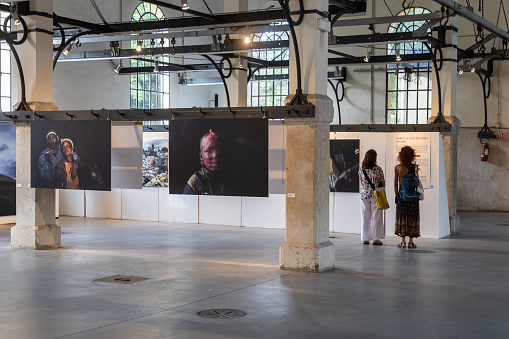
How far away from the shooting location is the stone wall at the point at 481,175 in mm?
24844

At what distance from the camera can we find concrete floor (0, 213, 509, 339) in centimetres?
789

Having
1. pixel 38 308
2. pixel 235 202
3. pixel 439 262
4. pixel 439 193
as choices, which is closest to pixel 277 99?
pixel 235 202

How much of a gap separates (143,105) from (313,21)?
1641 centimetres

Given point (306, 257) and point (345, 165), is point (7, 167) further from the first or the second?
point (306, 257)

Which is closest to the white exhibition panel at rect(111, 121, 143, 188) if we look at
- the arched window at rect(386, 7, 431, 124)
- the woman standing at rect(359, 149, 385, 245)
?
the woman standing at rect(359, 149, 385, 245)

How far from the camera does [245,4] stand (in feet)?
60.0

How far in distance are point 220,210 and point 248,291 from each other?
9.69 m

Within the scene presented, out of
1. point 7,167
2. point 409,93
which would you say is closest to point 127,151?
point 7,167

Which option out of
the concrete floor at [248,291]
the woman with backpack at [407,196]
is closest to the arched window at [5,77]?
the concrete floor at [248,291]

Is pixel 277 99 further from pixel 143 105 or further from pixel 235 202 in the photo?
pixel 235 202

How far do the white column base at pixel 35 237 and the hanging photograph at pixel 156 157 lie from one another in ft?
16.8

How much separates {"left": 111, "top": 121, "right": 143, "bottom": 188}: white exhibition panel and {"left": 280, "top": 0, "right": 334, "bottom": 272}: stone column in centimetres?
352

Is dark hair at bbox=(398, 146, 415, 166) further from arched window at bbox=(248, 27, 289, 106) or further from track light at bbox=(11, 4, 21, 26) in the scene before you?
arched window at bbox=(248, 27, 289, 106)

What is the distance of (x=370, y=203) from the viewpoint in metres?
15.3
